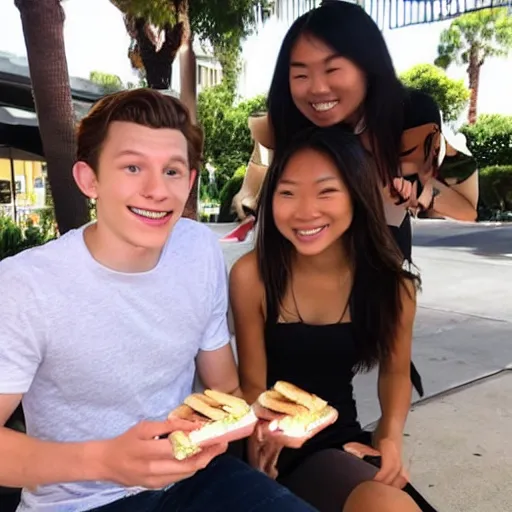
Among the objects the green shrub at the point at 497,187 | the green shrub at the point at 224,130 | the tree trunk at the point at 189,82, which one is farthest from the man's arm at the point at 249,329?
the green shrub at the point at 224,130

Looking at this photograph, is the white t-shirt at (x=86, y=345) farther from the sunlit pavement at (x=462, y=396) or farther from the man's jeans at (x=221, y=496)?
the sunlit pavement at (x=462, y=396)

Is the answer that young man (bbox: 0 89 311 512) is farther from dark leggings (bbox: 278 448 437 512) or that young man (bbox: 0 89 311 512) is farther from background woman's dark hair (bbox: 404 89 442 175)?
background woman's dark hair (bbox: 404 89 442 175)

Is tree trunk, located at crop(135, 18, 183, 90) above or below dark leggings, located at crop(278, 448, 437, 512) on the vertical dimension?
above

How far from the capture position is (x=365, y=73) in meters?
1.97

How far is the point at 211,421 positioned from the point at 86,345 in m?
0.34

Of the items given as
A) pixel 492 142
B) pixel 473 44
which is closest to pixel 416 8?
pixel 492 142

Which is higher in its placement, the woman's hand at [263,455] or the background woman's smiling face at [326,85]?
the background woman's smiling face at [326,85]

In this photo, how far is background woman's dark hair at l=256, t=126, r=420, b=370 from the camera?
5.77ft

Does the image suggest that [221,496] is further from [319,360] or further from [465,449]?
[465,449]

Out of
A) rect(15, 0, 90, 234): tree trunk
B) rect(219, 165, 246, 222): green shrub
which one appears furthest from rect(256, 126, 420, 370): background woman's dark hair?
rect(219, 165, 246, 222): green shrub

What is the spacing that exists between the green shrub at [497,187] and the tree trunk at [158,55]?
12.3m

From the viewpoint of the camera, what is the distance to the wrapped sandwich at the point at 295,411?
4.43 feet

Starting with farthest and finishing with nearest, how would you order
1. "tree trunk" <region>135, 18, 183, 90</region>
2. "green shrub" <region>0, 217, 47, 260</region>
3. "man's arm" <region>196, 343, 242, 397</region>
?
"tree trunk" <region>135, 18, 183, 90</region>
"green shrub" <region>0, 217, 47, 260</region>
"man's arm" <region>196, 343, 242, 397</region>

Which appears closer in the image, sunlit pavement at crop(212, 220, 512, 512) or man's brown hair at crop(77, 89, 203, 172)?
man's brown hair at crop(77, 89, 203, 172)
